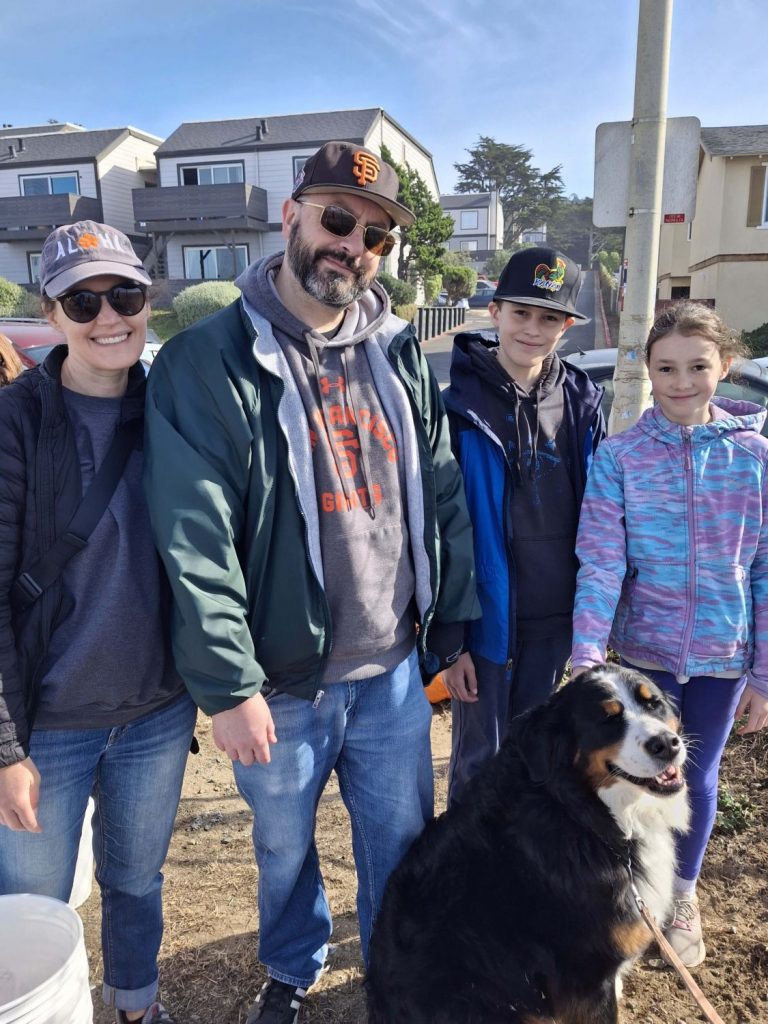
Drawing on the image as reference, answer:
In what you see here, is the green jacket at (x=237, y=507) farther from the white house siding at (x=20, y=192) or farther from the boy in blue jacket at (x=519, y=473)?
the white house siding at (x=20, y=192)

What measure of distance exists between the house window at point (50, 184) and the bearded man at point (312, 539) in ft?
121

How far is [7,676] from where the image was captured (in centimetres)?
182

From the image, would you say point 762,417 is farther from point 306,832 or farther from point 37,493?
point 37,493

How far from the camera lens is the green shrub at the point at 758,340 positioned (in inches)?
729

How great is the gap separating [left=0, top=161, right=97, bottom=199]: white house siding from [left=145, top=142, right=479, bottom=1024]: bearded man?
120 ft

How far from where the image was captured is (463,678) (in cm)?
278

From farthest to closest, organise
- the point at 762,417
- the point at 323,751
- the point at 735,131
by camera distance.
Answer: the point at 735,131
the point at 762,417
the point at 323,751

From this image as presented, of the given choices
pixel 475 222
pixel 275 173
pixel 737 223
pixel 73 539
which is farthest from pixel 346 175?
pixel 475 222

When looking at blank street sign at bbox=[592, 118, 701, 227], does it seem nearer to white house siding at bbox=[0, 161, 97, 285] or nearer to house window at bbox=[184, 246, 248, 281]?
house window at bbox=[184, 246, 248, 281]

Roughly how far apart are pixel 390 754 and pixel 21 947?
1174 mm

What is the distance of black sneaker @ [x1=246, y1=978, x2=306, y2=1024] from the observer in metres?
2.45

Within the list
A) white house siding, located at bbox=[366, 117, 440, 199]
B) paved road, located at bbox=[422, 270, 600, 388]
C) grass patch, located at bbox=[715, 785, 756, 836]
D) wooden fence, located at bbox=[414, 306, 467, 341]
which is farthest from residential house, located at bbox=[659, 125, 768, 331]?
grass patch, located at bbox=[715, 785, 756, 836]

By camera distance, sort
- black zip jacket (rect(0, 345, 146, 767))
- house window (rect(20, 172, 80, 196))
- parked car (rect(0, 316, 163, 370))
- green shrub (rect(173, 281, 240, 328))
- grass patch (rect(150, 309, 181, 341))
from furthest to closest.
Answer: house window (rect(20, 172, 80, 196)) → grass patch (rect(150, 309, 181, 341)) → green shrub (rect(173, 281, 240, 328)) → parked car (rect(0, 316, 163, 370)) → black zip jacket (rect(0, 345, 146, 767))

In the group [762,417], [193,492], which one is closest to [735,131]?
[762,417]
